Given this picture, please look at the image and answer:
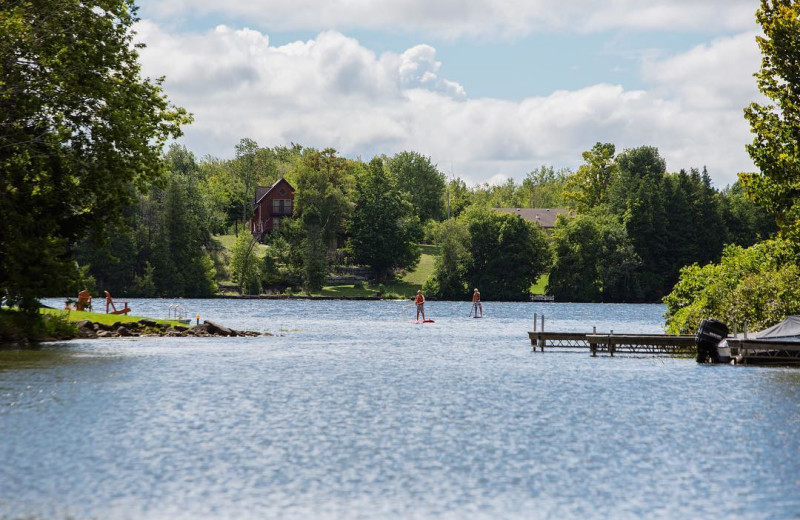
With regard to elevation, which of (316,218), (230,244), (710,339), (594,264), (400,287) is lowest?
(710,339)

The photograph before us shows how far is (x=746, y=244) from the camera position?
140m

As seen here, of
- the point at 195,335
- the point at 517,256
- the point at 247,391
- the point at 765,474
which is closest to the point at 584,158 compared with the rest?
the point at 517,256

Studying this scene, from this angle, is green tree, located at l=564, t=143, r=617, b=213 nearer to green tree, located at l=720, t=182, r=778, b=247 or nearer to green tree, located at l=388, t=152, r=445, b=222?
green tree, located at l=720, t=182, r=778, b=247

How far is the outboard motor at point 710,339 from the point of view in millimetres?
43594

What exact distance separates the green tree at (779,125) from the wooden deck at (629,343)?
8.45m

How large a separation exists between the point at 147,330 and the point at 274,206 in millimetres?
100563

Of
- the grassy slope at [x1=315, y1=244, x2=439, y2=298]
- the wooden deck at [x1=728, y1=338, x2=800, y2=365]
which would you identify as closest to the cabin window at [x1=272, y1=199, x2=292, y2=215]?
the grassy slope at [x1=315, y1=244, x2=439, y2=298]

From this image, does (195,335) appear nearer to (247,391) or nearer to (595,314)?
(247,391)

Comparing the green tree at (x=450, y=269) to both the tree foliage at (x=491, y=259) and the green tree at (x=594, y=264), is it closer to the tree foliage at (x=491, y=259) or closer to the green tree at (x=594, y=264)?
the tree foliage at (x=491, y=259)

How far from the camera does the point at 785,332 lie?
4084 cm

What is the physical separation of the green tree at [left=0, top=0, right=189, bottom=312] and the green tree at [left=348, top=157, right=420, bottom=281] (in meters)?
99.0

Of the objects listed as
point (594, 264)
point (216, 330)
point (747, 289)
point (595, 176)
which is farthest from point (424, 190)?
point (747, 289)

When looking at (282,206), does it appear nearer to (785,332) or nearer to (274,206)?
(274,206)

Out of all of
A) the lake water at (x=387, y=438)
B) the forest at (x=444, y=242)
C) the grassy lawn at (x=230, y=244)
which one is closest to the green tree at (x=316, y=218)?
the forest at (x=444, y=242)
